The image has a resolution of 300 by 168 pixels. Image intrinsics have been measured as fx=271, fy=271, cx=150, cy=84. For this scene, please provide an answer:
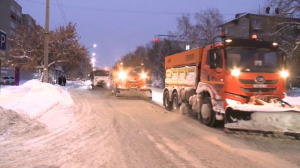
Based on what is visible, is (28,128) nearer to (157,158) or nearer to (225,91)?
(157,158)

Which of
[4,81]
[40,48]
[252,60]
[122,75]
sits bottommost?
[4,81]

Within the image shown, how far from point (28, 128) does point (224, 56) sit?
6296mm

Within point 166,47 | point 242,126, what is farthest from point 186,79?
point 166,47

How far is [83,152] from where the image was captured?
5.90 metres

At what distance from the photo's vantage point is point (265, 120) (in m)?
7.32

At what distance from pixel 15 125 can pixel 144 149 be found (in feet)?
13.5

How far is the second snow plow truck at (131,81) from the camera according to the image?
2027cm

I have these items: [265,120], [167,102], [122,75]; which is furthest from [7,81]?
[265,120]

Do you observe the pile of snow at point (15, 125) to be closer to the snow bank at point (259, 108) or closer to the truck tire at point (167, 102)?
the snow bank at point (259, 108)

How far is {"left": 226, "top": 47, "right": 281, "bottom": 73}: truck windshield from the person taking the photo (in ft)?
27.6

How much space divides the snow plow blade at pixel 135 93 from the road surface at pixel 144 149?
11.2m

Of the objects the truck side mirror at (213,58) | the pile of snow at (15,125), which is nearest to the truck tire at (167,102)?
the truck side mirror at (213,58)

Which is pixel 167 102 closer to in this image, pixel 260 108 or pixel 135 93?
pixel 135 93

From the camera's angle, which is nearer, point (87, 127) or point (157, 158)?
point (157, 158)
